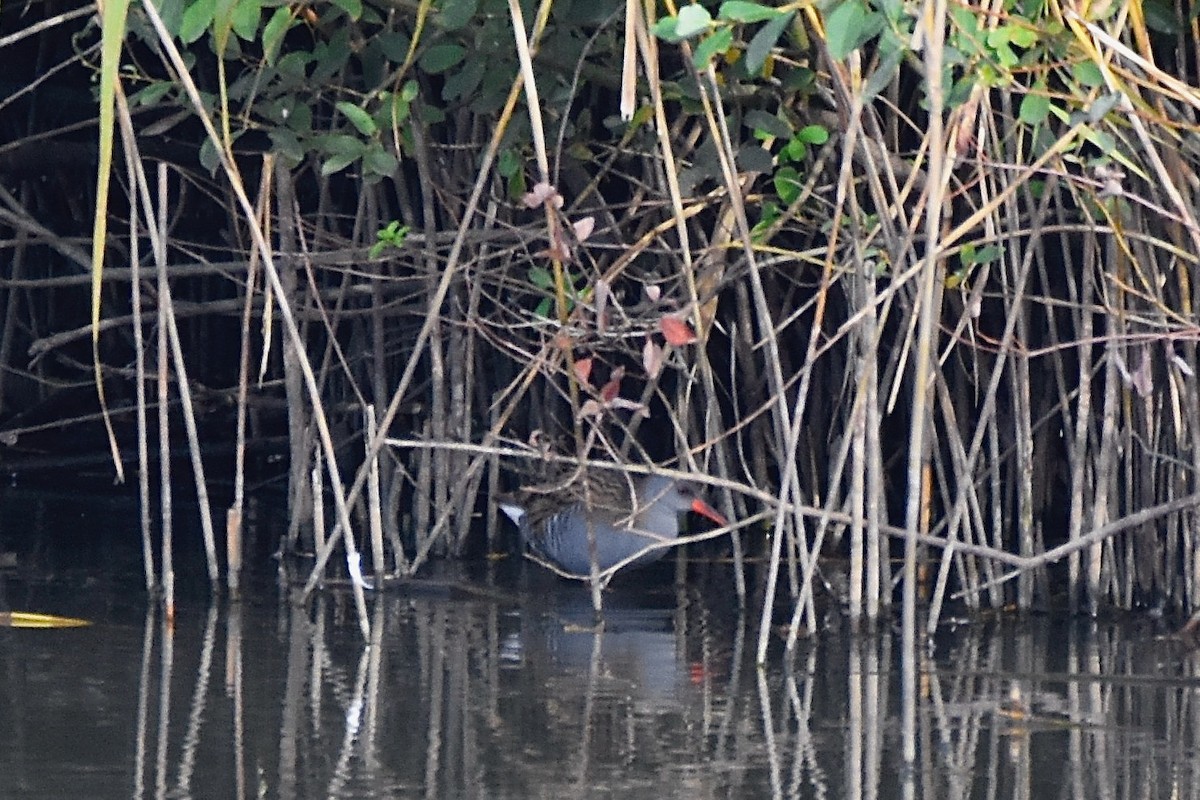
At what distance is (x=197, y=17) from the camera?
426cm

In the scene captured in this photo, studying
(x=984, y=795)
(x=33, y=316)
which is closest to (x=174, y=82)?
(x=984, y=795)

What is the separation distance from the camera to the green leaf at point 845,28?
11.7ft

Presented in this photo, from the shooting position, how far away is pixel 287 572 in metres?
5.84

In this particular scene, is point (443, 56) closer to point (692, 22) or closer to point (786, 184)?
point (786, 184)

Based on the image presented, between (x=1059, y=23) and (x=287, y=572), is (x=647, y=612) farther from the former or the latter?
(x=1059, y=23)

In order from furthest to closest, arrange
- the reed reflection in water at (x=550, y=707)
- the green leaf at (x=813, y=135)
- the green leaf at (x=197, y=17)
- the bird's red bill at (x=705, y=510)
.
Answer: the bird's red bill at (x=705, y=510)
the green leaf at (x=813, y=135)
the green leaf at (x=197, y=17)
the reed reflection in water at (x=550, y=707)

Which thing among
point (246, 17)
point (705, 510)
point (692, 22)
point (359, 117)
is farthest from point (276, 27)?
point (705, 510)

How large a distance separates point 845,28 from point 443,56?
5.19 feet

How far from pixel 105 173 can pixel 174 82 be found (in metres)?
1.41

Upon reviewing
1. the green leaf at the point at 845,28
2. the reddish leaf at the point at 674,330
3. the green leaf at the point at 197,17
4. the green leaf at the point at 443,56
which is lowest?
the reddish leaf at the point at 674,330

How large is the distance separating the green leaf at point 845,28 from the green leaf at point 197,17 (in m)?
1.32

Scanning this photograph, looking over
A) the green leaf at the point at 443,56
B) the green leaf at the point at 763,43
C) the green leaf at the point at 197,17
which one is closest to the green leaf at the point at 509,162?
the green leaf at the point at 443,56

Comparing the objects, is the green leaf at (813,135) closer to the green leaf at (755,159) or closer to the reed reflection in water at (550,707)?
the green leaf at (755,159)

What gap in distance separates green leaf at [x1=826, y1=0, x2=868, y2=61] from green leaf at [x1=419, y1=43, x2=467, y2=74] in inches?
59.4
